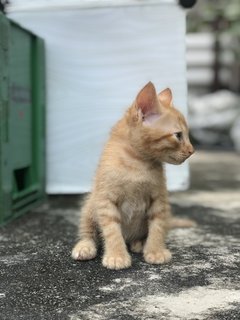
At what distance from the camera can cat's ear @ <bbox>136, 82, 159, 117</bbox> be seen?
1.75 meters

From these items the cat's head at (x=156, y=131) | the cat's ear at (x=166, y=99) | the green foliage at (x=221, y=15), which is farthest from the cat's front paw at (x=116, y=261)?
the green foliage at (x=221, y=15)

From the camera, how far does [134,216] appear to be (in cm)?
188

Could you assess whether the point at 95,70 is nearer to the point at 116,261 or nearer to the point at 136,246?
the point at 136,246

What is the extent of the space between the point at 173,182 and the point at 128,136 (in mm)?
1122

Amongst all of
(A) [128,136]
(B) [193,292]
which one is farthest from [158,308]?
(A) [128,136]

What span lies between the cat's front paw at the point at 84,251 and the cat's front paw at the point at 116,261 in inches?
4.1

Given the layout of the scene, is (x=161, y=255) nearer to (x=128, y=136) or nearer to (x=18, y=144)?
(x=128, y=136)

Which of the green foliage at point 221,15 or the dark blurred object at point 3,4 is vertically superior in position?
the green foliage at point 221,15

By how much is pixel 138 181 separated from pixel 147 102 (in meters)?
0.30

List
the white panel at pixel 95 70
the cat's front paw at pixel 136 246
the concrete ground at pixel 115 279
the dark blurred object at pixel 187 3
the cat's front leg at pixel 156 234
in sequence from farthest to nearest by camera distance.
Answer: the white panel at pixel 95 70 → the dark blurred object at pixel 187 3 → the cat's front paw at pixel 136 246 → the cat's front leg at pixel 156 234 → the concrete ground at pixel 115 279

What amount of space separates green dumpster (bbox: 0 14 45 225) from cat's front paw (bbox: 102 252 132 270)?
Result: 847 millimetres

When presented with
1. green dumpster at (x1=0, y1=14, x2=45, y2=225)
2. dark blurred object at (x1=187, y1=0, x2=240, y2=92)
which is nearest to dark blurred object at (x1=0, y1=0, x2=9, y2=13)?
green dumpster at (x1=0, y1=14, x2=45, y2=225)

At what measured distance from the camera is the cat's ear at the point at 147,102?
175 cm

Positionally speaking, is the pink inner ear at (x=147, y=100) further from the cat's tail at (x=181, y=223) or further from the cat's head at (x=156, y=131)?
the cat's tail at (x=181, y=223)
